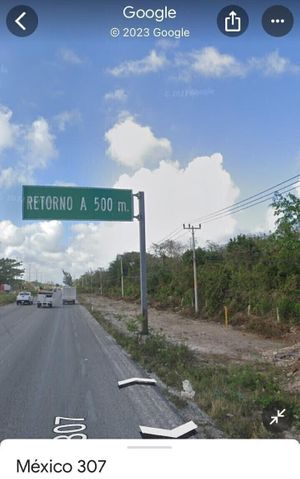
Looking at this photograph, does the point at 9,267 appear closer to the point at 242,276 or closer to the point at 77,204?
the point at 77,204

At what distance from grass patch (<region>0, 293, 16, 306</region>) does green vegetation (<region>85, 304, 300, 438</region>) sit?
111 feet

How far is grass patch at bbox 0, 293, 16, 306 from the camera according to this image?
39075 mm

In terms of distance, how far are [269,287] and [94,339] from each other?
906cm

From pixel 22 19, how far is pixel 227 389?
4.08m

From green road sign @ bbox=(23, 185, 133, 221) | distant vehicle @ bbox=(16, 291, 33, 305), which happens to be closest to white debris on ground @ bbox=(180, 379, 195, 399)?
green road sign @ bbox=(23, 185, 133, 221)

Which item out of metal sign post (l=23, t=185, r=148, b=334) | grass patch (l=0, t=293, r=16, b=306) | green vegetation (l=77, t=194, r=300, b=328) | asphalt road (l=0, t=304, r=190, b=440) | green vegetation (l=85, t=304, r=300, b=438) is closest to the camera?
green vegetation (l=85, t=304, r=300, b=438)

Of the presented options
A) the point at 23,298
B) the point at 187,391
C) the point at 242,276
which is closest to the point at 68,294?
the point at 23,298

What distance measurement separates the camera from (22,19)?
1.75 m

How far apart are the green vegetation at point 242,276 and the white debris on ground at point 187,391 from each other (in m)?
3.53

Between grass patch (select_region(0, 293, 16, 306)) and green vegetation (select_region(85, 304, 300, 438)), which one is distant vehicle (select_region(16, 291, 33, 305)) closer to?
grass patch (select_region(0, 293, 16, 306))

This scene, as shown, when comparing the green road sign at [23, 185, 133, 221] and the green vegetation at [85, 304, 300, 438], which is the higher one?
the green road sign at [23, 185, 133, 221]
